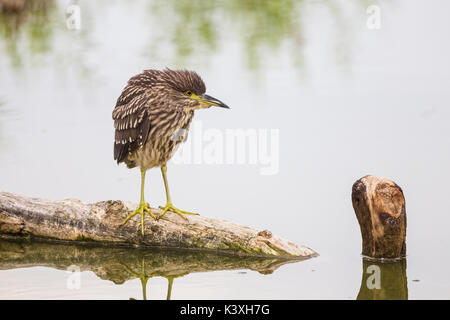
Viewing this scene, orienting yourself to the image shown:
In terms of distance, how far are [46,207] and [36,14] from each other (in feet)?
23.1

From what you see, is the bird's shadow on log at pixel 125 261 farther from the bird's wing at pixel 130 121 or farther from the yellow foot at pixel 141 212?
the bird's wing at pixel 130 121

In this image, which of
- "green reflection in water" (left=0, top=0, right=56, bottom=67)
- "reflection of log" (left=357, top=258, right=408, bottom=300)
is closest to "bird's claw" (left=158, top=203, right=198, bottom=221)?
"reflection of log" (left=357, top=258, right=408, bottom=300)

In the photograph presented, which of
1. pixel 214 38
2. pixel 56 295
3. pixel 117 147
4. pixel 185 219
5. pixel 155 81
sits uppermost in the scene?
pixel 214 38

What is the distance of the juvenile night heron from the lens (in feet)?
25.2

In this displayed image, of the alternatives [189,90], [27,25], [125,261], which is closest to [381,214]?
[189,90]

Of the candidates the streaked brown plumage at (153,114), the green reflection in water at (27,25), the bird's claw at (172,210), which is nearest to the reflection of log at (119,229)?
the bird's claw at (172,210)

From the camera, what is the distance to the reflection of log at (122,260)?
7.00 m

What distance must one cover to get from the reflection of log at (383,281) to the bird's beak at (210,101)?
6.77 ft

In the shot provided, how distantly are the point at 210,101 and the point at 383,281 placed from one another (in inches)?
97.7

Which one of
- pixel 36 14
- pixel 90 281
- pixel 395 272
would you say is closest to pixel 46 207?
pixel 90 281

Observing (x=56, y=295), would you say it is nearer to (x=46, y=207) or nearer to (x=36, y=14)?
(x=46, y=207)

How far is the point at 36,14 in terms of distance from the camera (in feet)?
45.9

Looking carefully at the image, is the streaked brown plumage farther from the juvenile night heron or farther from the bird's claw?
the bird's claw

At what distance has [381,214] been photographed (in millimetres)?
7035
